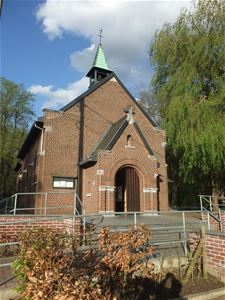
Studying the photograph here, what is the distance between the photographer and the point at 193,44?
17641 mm

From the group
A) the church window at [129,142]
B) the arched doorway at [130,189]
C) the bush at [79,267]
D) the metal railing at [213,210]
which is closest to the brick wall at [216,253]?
the metal railing at [213,210]

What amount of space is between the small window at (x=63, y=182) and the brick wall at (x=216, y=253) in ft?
42.7

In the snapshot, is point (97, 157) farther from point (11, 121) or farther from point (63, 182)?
point (11, 121)

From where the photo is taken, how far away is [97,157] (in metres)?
17.7

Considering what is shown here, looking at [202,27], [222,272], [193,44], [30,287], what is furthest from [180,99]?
[30,287]

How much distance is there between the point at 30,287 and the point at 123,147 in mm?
15750

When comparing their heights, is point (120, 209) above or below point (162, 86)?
below

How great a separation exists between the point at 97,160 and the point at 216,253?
11.5m

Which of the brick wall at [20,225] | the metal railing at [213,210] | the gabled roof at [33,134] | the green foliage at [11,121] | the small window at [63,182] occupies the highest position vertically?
the green foliage at [11,121]

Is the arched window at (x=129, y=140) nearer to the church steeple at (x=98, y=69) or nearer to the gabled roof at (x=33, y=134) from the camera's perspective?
the gabled roof at (x=33, y=134)

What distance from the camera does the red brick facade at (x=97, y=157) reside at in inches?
695

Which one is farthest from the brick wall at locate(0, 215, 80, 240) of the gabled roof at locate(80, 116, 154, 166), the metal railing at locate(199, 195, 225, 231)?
the gabled roof at locate(80, 116, 154, 166)

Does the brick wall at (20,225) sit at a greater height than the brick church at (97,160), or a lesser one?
lesser

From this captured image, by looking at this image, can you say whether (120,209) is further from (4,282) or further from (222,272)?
(4,282)
